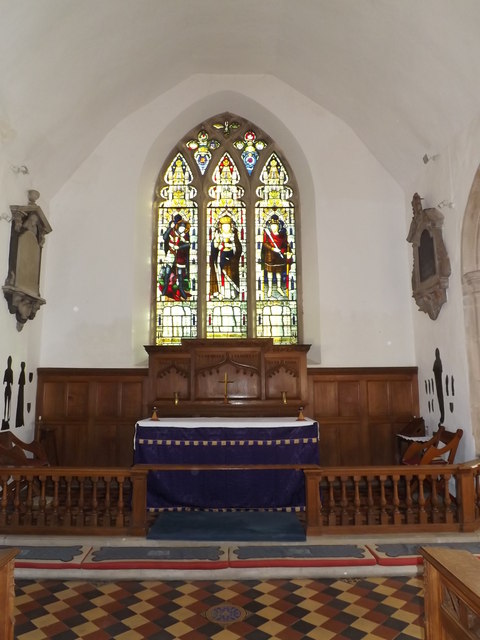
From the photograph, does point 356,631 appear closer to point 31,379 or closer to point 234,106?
point 31,379

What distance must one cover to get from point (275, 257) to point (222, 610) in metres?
6.56

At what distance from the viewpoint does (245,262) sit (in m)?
9.30

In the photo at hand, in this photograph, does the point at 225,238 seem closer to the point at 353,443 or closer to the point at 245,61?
the point at 245,61

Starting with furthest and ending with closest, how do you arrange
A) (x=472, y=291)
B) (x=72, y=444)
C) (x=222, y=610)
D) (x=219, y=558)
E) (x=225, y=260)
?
(x=225, y=260) → (x=72, y=444) → (x=472, y=291) → (x=219, y=558) → (x=222, y=610)

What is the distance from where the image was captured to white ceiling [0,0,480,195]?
572 centimetres

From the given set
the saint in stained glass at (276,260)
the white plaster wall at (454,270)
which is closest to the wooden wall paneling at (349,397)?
the white plaster wall at (454,270)

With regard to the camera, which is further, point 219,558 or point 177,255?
point 177,255

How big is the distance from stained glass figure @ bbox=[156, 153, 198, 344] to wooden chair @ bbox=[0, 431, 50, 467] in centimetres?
306

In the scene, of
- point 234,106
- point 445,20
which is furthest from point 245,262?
point 445,20

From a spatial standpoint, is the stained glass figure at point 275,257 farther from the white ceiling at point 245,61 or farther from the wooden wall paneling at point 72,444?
the wooden wall paneling at point 72,444

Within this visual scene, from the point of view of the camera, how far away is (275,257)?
930cm

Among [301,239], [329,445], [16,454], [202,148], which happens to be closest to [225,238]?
[301,239]

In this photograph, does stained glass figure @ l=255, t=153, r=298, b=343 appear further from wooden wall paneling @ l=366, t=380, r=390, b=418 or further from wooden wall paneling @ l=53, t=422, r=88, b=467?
wooden wall paneling @ l=53, t=422, r=88, b=467

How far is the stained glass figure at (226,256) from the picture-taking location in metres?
9.12
